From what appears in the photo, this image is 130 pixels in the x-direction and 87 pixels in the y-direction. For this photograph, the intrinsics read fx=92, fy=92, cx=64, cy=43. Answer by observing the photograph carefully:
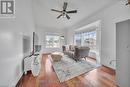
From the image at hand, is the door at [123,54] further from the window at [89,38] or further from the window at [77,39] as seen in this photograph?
the window at [77,39]

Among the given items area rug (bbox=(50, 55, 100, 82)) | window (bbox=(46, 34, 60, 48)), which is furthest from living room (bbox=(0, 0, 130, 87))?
window (bbox=(46, 34, 60, 48))

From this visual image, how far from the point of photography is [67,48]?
23.7 ft

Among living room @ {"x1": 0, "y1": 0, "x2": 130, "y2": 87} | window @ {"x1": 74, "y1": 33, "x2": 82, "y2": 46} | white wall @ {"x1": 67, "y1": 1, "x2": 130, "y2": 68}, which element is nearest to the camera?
living room @ {"x1": 0, "y1": 0, "x2": 130, "y2": 87}

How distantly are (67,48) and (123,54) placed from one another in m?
5.14

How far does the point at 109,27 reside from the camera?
159 inches

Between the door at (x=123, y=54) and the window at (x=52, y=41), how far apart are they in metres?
7.56

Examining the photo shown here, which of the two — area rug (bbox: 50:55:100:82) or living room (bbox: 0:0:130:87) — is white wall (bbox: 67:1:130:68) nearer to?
living room (bbox: 0:0:130:87)

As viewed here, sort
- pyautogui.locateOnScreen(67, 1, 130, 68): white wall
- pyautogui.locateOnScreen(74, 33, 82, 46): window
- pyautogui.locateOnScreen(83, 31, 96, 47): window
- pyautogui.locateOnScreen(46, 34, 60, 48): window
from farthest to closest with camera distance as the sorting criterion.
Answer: pyautogui.locateOnScreen(46, 34, 60, 48): window
pyautogui.locateOnScreen(74, 33, 82, 46): window
pyautogui.locateOnScreen(83, 31, 96, 47): window
pyautogui.locateOnScreen(67, 1, 130, 68): white wall

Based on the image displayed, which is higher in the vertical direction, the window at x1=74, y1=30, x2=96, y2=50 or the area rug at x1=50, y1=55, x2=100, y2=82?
the window at x1=74, y1=30, x2=96, y2=50

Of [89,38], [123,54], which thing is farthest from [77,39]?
[123,54]

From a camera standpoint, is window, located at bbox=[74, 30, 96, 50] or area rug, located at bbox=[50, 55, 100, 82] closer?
area rug, located at bbox=[50, 55, 100, 82]

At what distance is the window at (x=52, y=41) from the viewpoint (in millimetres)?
9297

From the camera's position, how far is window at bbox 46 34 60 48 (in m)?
9.30

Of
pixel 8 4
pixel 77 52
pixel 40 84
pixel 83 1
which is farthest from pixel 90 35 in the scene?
pixel 8 4
